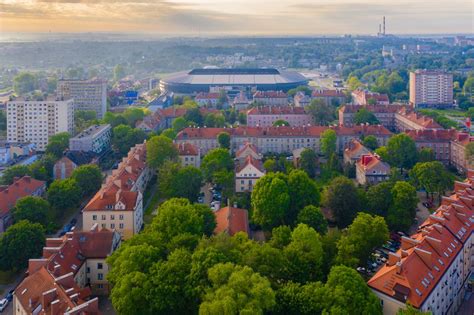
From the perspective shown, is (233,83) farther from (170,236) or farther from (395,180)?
(170,236)

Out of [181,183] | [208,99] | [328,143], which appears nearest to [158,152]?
[181,183]

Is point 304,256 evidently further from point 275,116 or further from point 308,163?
point 275,116

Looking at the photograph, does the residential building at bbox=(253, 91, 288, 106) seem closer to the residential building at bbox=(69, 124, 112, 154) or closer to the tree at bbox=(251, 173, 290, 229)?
the residential building at bbox=(69, 124, 112, 154)

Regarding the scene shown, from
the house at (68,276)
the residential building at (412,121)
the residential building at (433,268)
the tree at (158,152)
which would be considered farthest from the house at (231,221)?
the residential building at (412,121)

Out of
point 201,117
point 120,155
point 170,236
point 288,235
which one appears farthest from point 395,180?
point 201,117

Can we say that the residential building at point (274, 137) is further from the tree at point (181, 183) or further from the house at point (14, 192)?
the house at point (14, 192)
